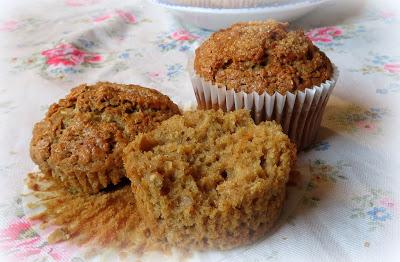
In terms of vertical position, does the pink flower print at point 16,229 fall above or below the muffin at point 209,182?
below

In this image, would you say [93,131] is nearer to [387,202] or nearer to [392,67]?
[387,202]

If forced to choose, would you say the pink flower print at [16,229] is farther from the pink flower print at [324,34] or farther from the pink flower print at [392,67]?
the pink flower print at [324,34]

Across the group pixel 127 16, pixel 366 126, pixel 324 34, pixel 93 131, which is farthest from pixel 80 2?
pixel 366 126

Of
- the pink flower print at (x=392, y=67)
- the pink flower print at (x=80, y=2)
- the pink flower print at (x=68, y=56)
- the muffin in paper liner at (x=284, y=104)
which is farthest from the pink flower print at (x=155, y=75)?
the pink flower print at (x=80, y=2)

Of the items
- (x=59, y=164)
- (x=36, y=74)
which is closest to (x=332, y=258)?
(x=59, y=164)

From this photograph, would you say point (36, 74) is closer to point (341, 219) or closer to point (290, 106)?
point (290, 106)
